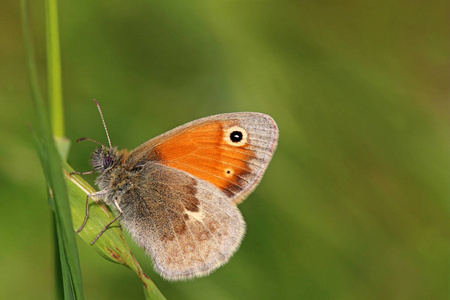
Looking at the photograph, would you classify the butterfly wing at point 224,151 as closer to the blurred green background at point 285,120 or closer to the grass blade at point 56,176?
the blurred green background at point 285,120

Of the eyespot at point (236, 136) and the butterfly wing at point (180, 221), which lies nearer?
the butterfly wing at point (180, 221)

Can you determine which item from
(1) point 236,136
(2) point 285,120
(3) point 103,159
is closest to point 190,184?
(1) point 236,136

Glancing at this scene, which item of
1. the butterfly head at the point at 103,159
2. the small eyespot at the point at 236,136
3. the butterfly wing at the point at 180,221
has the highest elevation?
the butterfly head at the point at 103,159

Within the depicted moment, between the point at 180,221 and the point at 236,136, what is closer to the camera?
the point at 180,221

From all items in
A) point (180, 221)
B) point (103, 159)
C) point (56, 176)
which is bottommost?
point (180, 221)

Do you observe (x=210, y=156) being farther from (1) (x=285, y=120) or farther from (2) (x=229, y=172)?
(1) (x=285, y=120)

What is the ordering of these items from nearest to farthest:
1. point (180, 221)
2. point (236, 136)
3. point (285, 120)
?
1. point (180, 221)
2. point (236, 136)
3. point (285, 120)

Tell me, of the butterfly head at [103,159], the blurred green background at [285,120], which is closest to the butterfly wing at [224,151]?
the butterfly head at [103,159]

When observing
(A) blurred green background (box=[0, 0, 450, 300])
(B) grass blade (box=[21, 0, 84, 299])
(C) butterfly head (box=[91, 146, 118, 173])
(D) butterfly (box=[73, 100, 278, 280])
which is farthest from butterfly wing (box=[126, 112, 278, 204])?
(B) grass blade (box=[21, 0, 84, 299])
